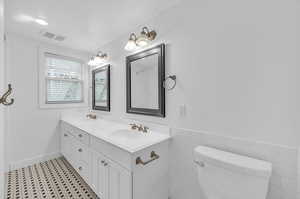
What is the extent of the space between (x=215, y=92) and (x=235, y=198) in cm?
79

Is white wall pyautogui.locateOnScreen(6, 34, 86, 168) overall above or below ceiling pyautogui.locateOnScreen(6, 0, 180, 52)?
below

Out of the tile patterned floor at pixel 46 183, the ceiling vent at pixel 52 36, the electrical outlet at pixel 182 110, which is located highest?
the ceiling vent at pixel 52 36

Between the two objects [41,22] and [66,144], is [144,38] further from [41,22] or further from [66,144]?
[66,144]

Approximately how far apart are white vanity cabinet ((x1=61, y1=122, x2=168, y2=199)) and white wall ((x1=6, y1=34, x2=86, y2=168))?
4.04ft

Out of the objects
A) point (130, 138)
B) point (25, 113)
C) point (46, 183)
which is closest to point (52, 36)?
point (25, 113)

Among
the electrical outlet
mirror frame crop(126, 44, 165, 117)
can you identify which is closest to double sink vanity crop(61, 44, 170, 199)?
mirror frame crop(126, 44, 165, 117)

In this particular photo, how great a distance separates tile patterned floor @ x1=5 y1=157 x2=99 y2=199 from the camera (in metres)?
1.65

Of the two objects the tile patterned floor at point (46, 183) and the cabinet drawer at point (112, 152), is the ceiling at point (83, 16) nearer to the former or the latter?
the cabinet drawer at point (112, 152)

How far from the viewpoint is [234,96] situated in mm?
1087

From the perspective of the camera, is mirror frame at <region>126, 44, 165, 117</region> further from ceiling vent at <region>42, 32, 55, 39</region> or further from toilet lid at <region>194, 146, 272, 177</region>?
ceiling vent at <region>42, 32, 55, 39</region>

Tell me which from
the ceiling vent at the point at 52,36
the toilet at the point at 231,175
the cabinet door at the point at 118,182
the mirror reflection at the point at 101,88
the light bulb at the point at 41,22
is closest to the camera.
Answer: the toilet at the point at 231,175

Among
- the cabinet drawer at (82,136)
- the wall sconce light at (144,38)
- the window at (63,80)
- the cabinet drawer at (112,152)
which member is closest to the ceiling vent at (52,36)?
the window at (63,80)

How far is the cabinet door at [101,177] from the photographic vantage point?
139 centimetres

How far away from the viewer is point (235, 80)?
108 centimetres
